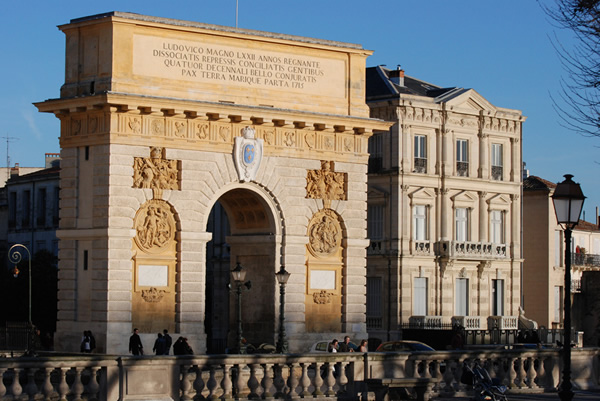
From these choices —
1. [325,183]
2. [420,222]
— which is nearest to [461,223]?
[420,222]

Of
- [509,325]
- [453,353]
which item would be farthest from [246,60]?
[509,325]

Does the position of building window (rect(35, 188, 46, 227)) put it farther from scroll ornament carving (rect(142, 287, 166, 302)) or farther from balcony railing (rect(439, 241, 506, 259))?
scroll ornament carving (rect(142, 287, 166, 302))

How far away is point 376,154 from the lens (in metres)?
55.7

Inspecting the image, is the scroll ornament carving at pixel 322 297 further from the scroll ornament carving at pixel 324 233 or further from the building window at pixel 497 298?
the building window at pixel 497 298

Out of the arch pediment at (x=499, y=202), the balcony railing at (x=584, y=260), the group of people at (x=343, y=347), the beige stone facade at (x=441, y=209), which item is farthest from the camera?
the balcony railing at (x=584, y=260)

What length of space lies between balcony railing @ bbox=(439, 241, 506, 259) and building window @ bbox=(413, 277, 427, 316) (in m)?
1.55

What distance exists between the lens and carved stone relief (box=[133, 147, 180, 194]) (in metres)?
37.2

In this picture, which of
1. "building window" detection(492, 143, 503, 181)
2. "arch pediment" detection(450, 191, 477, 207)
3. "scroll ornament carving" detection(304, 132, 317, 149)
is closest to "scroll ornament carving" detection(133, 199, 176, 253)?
"scroll ornament carving" detection(304, 132, 317, 149)

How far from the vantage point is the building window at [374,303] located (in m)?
54.8

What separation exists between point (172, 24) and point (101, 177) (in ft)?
15.5

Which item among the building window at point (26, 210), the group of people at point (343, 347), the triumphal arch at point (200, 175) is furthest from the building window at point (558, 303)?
the group of people at point (343, 347)

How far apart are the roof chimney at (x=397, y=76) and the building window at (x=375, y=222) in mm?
6220

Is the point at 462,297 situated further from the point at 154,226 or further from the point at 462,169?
the point at 154,226

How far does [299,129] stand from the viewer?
40.4 metres
